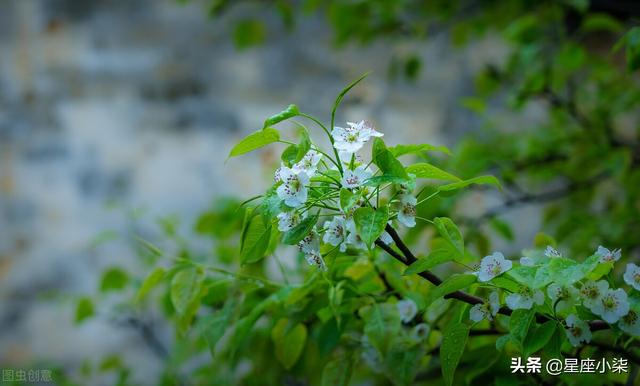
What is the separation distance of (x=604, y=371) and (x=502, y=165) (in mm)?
694

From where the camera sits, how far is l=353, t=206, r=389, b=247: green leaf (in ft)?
1.72

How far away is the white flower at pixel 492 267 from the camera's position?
1.91ft

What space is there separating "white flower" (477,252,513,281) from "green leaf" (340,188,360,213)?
0.13 meters

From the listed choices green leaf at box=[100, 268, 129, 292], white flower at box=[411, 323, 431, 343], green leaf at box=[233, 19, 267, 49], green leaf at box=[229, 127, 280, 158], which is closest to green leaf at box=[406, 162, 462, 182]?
green leaf at box=[229, 127, 280, 158]

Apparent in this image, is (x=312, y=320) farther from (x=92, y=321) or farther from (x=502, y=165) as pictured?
(x=92, y=321)

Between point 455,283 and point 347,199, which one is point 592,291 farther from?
point 347,199

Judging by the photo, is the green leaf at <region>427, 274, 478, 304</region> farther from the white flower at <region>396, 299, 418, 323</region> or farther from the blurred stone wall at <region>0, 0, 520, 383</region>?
the blurred stone wall at <region>0, 0, 520, 383</region>

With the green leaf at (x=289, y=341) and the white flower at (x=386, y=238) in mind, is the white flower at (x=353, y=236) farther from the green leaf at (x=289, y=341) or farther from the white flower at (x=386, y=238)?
the green leaf at (x=289, y=341)

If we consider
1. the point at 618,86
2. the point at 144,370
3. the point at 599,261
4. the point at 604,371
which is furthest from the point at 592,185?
the point at 144,370

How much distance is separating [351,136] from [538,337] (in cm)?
24

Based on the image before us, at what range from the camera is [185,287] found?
77 cm

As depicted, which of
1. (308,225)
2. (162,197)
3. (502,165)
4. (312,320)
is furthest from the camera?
(162,197)

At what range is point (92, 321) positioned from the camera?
185 centimetres

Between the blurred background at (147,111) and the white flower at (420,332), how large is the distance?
1.20 meters
